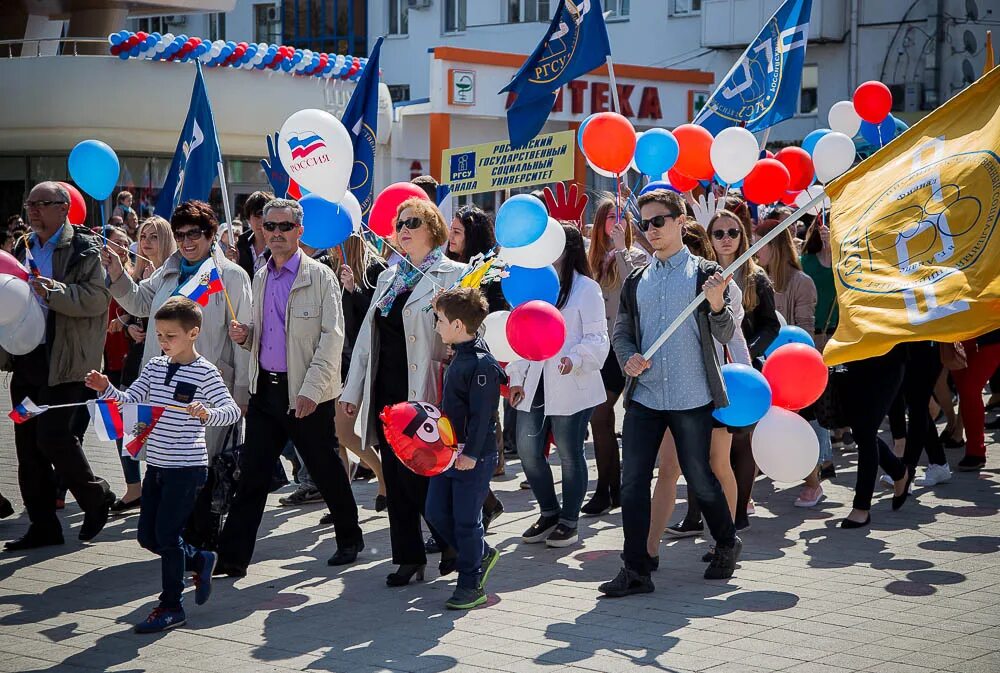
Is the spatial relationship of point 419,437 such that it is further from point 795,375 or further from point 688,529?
point 688,529

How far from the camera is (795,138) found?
3294cm

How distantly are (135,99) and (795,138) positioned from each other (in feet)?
53.7

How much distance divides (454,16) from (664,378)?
34910mm

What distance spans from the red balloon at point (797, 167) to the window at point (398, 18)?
2987 centimetres

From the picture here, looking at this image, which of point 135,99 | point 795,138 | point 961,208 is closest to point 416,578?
point 961,208

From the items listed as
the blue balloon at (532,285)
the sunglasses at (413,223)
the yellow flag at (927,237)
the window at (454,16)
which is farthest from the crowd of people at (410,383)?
the window at (454,16)

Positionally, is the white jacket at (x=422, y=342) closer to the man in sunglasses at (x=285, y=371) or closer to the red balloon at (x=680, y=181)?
the man in sunglasses at (x=285, y=371)

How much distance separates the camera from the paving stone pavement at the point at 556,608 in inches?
222

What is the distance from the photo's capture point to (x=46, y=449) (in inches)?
311

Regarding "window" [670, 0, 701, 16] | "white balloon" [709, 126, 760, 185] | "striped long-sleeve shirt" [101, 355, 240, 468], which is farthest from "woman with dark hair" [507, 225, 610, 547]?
"window" [670, 0, 701, 16]

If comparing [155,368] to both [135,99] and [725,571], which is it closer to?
[725,571]

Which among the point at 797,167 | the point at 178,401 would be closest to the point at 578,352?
the point at 178,401

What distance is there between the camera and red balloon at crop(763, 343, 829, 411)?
711 cm

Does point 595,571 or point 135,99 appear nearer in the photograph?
point 595,571
